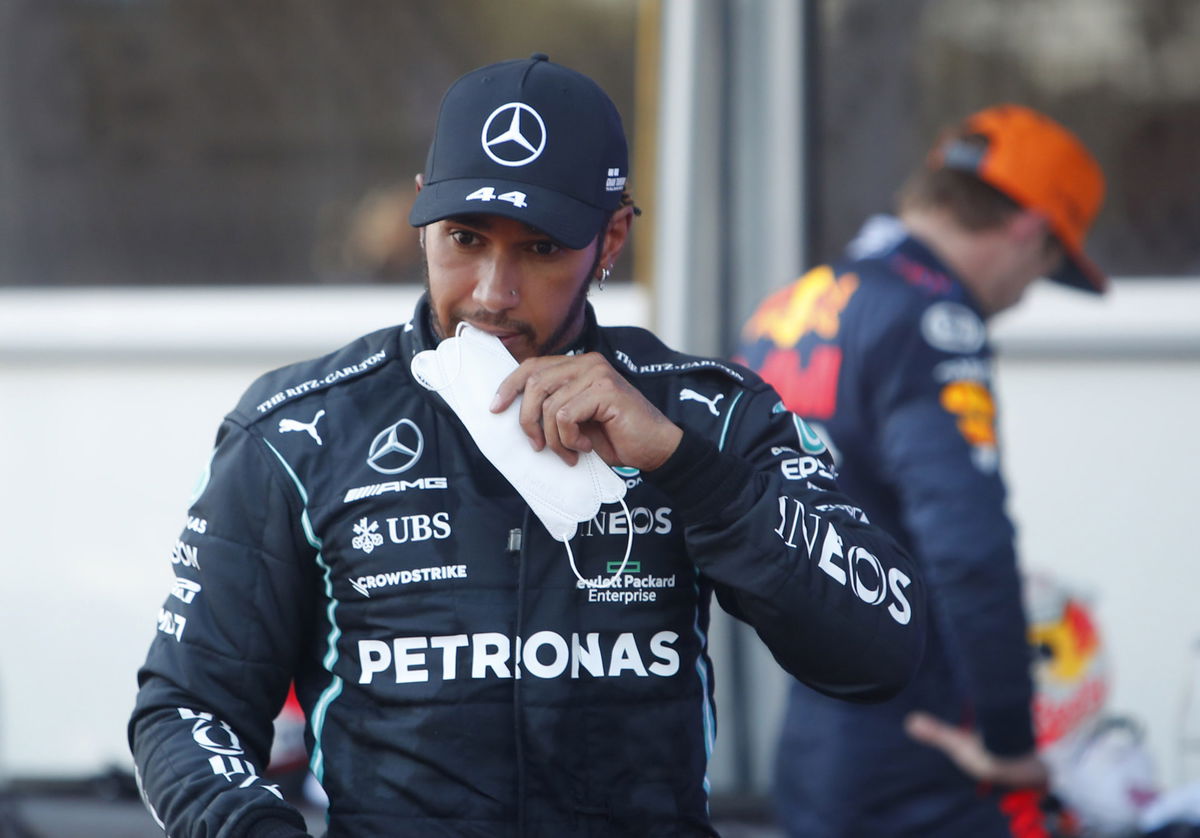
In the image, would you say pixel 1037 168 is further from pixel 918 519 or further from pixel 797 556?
pixel 797 556

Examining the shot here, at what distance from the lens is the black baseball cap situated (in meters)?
1.49

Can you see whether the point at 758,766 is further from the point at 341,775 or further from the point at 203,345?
the point at 341,775

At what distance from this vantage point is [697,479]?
1.41 meters

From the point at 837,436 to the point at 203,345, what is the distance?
228cm

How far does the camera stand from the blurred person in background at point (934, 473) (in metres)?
2.40

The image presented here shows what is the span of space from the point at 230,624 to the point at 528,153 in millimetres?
586

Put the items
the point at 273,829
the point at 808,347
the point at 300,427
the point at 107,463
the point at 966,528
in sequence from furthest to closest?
the point at 107,463 → the point at 808,347 → the point at 966,528 → the point at 300,427 → the point at 273,829

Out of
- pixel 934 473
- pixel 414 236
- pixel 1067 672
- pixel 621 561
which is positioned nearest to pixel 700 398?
pixel 621 561

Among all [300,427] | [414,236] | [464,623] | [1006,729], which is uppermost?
[414,236]

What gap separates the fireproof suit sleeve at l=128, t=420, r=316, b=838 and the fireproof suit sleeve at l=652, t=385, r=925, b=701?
42 centimetres

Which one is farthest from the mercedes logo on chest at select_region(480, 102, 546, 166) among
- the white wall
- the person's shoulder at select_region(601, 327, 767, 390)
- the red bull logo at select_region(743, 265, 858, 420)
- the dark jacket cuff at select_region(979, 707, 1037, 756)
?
the white wall

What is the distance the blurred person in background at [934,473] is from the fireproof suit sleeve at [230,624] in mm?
1249

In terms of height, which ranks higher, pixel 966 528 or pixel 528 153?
pixel 528 153

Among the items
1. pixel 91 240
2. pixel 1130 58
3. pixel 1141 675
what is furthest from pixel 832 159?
pixel 91 240
